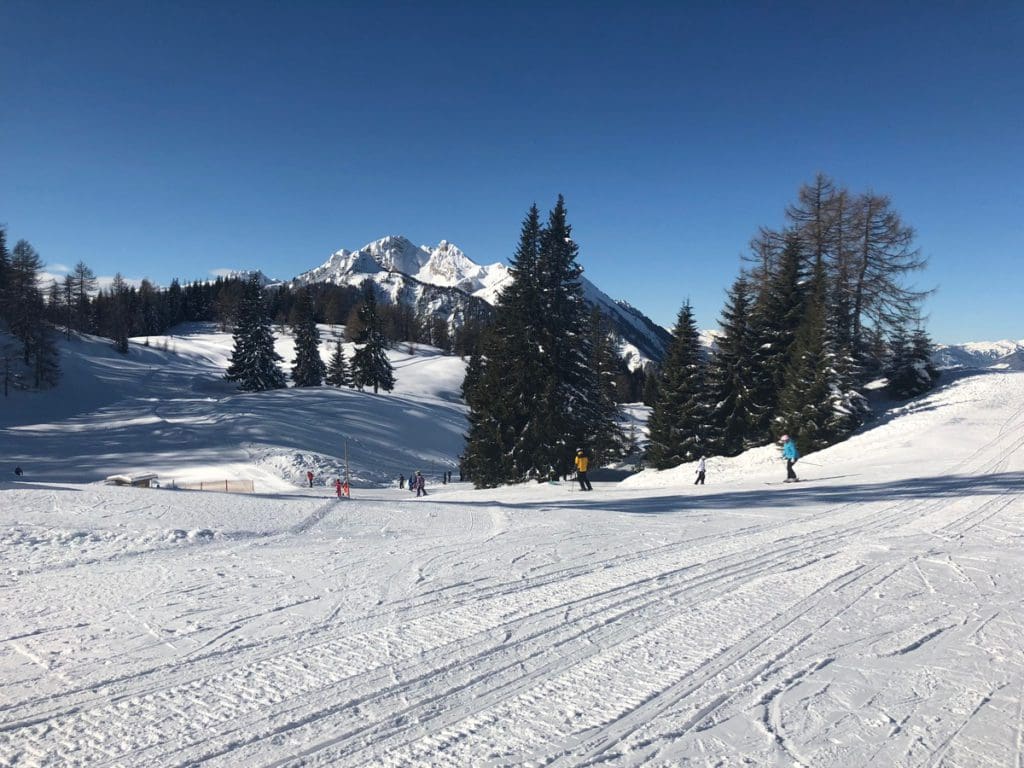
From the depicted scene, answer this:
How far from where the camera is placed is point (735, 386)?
26703mm

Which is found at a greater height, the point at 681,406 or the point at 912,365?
the point at 912,365

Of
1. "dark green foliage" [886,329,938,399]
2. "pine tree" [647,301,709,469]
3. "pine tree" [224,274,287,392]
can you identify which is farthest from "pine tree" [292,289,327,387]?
"dark green foliage" [886,329,938,399]

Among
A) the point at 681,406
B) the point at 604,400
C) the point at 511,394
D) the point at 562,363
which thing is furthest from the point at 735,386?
the point at 511,394

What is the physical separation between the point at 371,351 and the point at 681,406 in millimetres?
37403

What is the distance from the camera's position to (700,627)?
5.19 metres

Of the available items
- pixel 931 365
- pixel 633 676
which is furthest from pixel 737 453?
pixel 633 676

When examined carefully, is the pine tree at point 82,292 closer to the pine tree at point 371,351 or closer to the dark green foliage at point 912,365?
the pine tree at point 371,351

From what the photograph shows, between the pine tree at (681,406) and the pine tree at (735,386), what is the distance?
61cm

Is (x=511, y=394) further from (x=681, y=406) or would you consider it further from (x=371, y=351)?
(x=371, y=351)

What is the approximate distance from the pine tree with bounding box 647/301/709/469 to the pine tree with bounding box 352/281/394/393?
34995 millimetres

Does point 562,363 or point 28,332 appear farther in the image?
point 28,332

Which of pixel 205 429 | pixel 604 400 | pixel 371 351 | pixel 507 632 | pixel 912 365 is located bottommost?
pixel 205 429

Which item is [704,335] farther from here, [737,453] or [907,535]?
[907,535]

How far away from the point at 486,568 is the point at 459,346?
311ft
